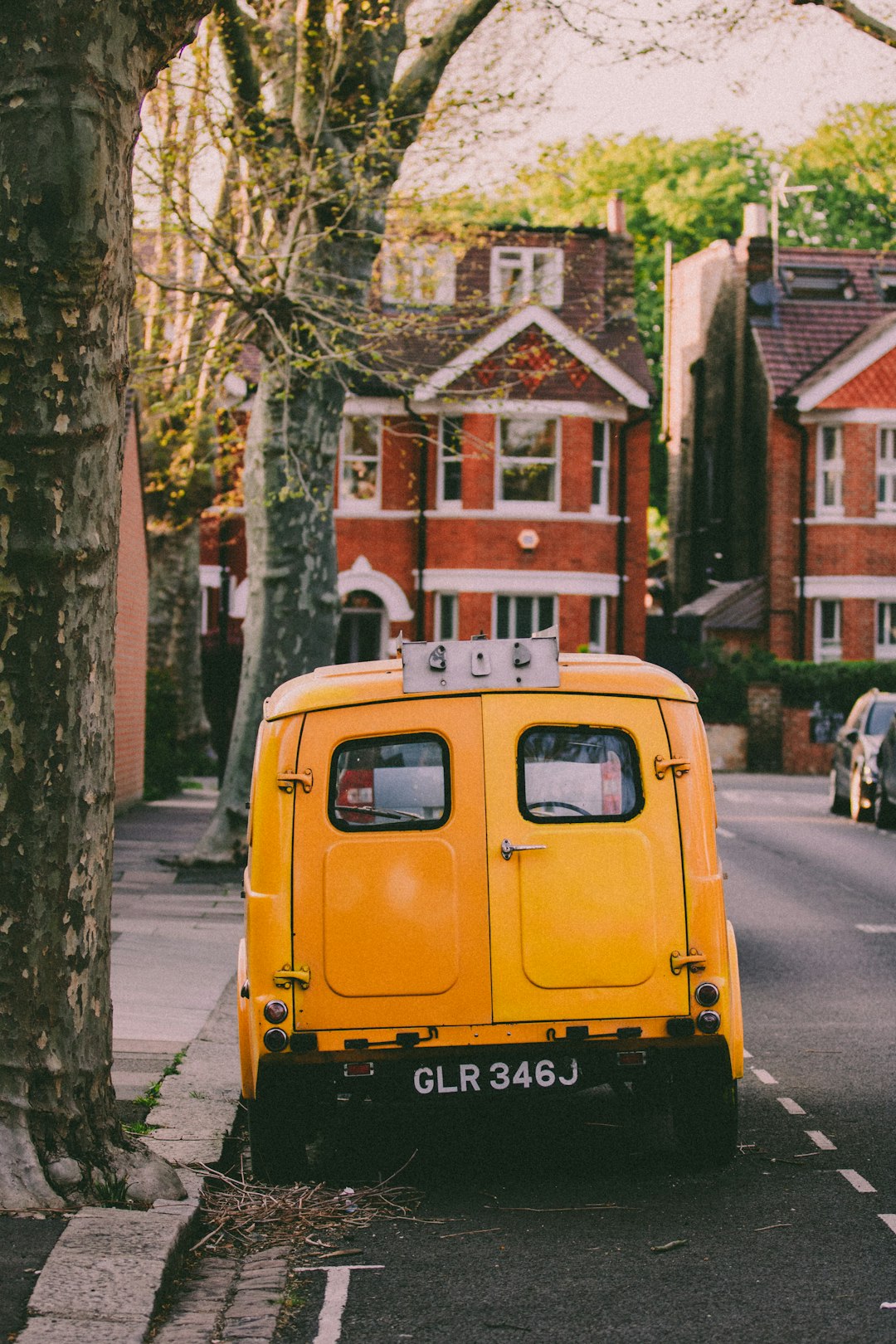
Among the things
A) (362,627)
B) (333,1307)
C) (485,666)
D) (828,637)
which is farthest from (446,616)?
(333,1307)

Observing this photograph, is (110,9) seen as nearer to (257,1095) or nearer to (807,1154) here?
(257,1095)

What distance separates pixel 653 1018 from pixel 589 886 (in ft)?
1.76

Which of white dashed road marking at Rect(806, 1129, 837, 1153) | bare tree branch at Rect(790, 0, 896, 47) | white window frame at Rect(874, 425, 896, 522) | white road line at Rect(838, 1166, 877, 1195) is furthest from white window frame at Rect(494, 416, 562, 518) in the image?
white road line at Rect(838, 1166, 877, 1195)

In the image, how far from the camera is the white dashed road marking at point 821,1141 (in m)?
7.29

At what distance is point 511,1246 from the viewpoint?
19.5 ft

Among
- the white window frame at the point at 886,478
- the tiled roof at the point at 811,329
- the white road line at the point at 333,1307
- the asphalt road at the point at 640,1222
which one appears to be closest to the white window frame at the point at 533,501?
the tiled roof at the point at 811,329

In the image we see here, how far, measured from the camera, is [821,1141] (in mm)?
7438

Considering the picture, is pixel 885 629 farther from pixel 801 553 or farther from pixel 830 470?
pixel 830 470

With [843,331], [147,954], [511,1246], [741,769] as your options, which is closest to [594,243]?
[843,331]

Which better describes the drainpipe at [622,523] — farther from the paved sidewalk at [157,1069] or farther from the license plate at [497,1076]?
the license plate at [497,1076]

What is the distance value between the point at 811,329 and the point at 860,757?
833 inches

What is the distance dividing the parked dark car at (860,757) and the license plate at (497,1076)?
17.2 m

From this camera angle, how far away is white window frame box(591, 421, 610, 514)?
38.2 m

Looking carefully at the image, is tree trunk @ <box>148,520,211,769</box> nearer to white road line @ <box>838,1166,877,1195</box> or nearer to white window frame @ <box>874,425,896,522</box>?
white window frame @ <box>874,425,896,522</box>
